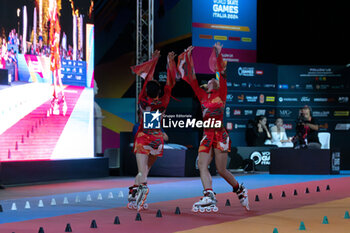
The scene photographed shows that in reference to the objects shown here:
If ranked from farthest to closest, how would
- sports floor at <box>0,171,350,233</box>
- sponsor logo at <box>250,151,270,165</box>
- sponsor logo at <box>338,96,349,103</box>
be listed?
1. sponsor logo at <box>338,96,349,103</box>
2. sponsor logo at <box>250,151,270,165</box>
3. sports floor at <box>0,171,350,233</box>

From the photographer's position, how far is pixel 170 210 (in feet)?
30.7

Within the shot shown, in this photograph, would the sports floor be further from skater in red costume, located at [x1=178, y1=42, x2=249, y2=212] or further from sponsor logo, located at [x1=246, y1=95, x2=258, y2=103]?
sponsor logo, located at [x1=246, y1=95, x2=258, y2=103]

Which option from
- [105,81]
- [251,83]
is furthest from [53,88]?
[251,83]

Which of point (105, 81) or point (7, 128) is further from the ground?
point (105, 81)

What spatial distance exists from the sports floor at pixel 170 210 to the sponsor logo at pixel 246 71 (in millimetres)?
7935

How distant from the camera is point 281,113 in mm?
23016

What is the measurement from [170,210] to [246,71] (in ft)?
45.1

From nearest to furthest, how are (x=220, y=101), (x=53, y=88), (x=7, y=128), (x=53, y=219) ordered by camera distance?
(x=53, y=219) < (x=220, y=101) < (x=7, y=128) < (x=53, y=88)

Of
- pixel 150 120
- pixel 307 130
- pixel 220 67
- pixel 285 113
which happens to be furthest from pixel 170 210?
pixel 285 113

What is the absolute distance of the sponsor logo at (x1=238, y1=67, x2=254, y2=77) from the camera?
887 inches

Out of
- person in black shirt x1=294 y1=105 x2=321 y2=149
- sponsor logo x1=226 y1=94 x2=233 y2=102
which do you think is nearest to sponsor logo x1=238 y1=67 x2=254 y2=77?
sponsor logo x1=226 y1=94 x2=233 y2=102

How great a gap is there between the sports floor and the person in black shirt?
2484 millimetres

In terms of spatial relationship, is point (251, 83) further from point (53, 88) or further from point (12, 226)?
point (12, 226)

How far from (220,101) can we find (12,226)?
3.15 meters
